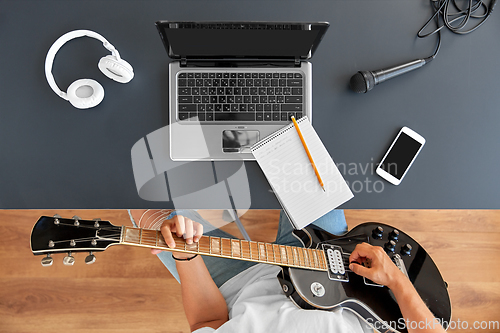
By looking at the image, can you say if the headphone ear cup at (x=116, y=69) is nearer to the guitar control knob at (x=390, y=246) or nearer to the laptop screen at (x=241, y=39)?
the laptop screen at (x=241, y=39)

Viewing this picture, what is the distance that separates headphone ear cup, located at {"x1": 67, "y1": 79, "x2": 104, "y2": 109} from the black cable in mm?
875

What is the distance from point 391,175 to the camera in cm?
77

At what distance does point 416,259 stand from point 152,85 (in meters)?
0.91

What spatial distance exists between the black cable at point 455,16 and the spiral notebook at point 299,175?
0.41 m

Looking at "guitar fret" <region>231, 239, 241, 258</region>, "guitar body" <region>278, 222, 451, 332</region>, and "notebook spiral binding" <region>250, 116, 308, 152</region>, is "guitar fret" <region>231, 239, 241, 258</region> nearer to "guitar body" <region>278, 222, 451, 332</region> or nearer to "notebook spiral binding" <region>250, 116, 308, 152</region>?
"guitar body" <region>278, 222, 451, 332</region>

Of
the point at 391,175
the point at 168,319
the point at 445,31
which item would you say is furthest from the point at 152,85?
the point at 168,319

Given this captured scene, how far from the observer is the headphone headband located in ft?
2.32

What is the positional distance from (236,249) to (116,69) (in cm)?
53

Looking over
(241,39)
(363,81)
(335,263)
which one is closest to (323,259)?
(335,263)

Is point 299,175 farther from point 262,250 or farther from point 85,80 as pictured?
point 85,80

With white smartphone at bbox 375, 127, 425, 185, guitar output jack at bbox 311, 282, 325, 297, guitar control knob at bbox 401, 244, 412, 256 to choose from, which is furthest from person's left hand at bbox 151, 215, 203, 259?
guitar control knob at bbox 401, 244, 412, 256

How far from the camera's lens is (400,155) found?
771 mm

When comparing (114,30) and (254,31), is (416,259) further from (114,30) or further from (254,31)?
(114,30)

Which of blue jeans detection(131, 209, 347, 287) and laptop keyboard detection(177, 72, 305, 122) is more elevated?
laptop keyboard detection(177, 72, 305, 122)
